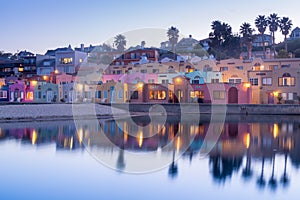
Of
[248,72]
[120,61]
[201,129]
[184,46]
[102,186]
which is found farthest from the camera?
[184,46]

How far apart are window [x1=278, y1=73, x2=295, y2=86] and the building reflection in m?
11.2

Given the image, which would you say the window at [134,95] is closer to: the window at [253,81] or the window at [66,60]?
the window at [253,81]

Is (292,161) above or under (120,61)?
under

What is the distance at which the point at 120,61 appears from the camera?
58.0 meters

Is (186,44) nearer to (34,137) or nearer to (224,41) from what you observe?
(224,41)

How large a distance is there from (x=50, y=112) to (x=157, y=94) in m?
13.2

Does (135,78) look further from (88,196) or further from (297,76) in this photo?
(88,196)

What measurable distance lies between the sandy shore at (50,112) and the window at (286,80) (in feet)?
58.7

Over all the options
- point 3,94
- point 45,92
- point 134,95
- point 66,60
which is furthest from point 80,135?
point 66,60

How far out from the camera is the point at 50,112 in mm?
33969

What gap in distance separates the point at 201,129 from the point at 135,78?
20119mm

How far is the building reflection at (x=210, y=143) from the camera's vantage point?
1309cm

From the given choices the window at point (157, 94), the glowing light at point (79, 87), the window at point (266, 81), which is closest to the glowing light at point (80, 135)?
the window at point (157, 94)

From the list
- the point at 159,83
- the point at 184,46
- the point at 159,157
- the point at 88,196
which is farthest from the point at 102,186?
the point at 184,46
